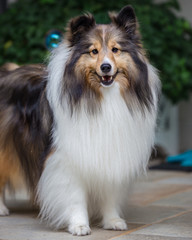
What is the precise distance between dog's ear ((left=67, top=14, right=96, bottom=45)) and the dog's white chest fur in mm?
442

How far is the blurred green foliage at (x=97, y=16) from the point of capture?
7555 millimetres

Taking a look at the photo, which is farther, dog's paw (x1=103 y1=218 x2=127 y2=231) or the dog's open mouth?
dog's paw (x1=103 y1=218 x2=127 y2=231)

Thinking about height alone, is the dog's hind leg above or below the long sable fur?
below

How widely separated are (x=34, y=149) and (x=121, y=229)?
0.90m

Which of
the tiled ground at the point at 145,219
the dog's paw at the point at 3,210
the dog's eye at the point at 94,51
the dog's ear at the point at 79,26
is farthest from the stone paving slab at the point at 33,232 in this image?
the dog's ear at the point at 79,26

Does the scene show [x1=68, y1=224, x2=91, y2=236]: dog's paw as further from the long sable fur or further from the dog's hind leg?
the dog's hind leg

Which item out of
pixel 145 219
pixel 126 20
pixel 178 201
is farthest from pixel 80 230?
pixel 178 201

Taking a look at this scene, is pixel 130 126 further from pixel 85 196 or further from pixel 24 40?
pixel 24 40

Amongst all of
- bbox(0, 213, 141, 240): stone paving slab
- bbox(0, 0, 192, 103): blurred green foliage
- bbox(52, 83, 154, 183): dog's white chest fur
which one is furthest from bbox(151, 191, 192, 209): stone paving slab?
bbox(0, 0, 192, 103): blurred green foliage

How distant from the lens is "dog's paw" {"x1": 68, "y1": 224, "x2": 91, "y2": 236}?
12.5ft

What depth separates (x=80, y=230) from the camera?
3803 mm

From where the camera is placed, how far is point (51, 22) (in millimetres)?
7527

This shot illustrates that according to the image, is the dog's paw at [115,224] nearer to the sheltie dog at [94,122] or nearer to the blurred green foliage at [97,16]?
the sheltie dog at [94,122]

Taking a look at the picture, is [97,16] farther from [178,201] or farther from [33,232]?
[33,232]
